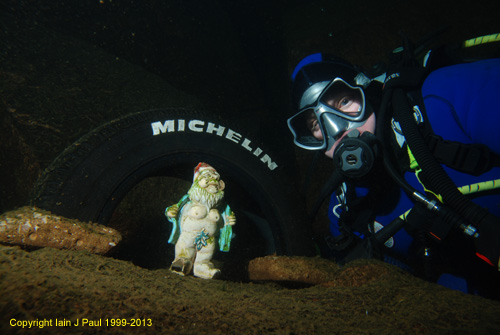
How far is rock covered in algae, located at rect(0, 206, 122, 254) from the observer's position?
1289mm

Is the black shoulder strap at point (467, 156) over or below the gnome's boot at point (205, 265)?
over

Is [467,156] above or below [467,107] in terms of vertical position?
below

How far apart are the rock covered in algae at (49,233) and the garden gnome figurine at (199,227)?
42cm

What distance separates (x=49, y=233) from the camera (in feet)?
4.43

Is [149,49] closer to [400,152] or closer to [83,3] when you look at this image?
[83,3]

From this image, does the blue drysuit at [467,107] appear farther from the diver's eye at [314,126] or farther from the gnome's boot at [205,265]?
the gnome's boot at [205,265]

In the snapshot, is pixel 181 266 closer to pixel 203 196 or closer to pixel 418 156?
pixel 203 196

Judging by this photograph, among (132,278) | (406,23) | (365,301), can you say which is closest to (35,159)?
(132,278)

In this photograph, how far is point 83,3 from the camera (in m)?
3.22

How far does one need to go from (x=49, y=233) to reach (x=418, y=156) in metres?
2.48

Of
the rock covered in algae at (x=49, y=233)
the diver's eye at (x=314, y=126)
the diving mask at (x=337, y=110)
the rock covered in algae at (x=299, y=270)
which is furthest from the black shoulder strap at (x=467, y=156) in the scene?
the rock covered in algae at (x=49, y=233)

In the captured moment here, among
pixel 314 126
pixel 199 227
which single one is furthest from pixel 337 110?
pixel 199 227

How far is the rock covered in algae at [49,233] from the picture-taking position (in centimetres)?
129

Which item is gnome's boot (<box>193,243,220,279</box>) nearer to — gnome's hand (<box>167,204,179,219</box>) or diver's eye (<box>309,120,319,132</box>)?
gnome's hand (<box>167,204,179,219</box>)
